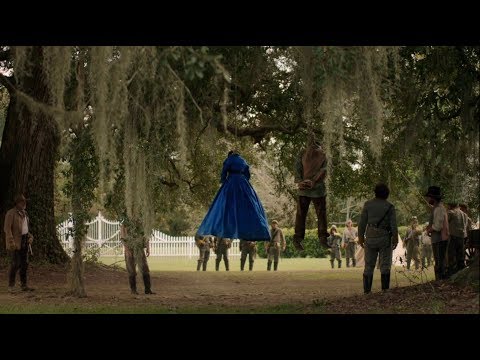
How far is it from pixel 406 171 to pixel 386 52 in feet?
32.6

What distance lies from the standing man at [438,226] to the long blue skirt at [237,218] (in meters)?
2.64

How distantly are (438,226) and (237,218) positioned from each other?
3140mm

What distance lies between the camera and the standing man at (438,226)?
12.3m

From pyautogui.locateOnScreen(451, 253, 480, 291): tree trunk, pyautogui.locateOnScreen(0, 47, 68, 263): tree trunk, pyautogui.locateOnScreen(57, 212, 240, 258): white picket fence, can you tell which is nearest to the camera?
pyautogui.locateOnScreen(451, 253, 480, 291): tree trunk

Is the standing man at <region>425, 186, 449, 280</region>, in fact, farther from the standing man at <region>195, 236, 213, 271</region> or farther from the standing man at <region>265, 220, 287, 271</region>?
the standing man at <region>195, 236, 213, 271</region>

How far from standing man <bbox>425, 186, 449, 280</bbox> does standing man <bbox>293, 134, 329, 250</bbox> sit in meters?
1.63

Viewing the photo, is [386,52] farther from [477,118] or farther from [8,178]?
[8,178]

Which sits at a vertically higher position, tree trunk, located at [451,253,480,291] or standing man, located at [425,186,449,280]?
standing man, located at [425,186,449,280]

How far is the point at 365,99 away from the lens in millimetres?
9312

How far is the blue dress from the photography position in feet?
36.7

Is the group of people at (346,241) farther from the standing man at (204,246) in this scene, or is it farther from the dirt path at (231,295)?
the standing man at (204,246)

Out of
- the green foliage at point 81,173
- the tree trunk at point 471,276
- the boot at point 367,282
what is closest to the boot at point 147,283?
the green foliage at point 81,173

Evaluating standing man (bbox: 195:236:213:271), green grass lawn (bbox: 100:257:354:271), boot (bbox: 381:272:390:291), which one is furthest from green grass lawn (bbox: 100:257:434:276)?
boot (bbox: 381:272:390:291)
